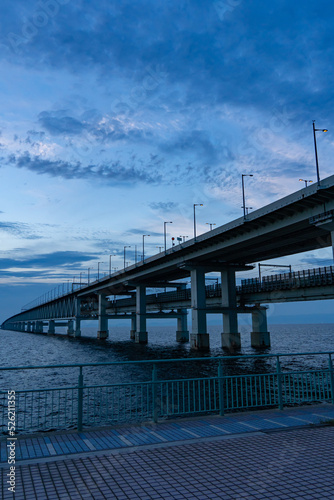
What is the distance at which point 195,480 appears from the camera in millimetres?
7000

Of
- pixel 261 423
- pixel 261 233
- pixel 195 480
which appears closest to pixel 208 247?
pixel 261 233

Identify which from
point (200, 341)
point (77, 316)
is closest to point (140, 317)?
point (200, 341)

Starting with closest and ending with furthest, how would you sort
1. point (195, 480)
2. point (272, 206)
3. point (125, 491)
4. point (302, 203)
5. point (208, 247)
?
A: 1. point (125, 491)
2. point (195, 480)
3. point (302, 203)
4. point (272, 206)
5. point (208, 247)

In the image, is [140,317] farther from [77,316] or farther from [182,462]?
[182,462]

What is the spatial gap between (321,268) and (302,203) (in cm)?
2187

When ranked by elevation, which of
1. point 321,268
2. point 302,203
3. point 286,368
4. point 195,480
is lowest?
point 286,368

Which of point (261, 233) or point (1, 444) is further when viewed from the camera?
point (261, 233)

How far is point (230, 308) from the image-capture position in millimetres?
73562

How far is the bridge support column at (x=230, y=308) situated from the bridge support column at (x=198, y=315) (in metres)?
4.97

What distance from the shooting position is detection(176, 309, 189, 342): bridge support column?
391ft

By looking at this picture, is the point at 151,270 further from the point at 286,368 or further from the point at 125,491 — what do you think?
the point at 125,491

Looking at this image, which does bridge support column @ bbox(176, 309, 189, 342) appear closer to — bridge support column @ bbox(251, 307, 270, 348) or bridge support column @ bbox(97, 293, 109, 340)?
bridge support column @ bbox(97, 293, 109, 340)

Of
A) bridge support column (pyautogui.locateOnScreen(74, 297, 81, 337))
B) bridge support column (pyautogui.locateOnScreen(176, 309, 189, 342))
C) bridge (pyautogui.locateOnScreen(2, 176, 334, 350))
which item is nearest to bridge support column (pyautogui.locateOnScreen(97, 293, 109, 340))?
bridge (pyautogui.locateOnScreen(2, 176, 334, 350))

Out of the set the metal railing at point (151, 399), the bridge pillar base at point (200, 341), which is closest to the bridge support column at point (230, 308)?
the bridge pillar base at point (200, 341)
